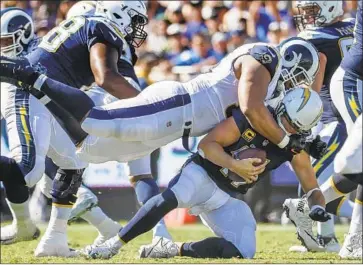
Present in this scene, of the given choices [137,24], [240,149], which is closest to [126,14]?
[137,24]

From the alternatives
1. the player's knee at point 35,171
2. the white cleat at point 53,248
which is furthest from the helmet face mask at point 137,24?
the white cleat at point 53,248

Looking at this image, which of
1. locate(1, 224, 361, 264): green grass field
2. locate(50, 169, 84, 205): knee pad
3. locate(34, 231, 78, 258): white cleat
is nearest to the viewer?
locate(1, 224, 361, 264): green grass field

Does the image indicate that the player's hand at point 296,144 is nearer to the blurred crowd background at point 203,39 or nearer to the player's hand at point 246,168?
the player's hand at point 246,168

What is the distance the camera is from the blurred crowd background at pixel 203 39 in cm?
991

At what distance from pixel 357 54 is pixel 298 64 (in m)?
0.39

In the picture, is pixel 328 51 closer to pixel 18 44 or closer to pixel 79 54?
pixel 79 54

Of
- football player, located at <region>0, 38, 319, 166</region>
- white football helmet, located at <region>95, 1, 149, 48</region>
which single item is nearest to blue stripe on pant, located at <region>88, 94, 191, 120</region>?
football player, located at <region>0, 38, 319, 166</region>

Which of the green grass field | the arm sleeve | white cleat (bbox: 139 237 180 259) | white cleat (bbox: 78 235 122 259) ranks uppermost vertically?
the arm sleeve

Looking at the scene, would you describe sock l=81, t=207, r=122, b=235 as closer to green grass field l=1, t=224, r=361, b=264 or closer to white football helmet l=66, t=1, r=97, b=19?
green grass field l=1, t=224, r=361, b=264

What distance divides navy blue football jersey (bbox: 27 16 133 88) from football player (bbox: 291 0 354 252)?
1564 mm

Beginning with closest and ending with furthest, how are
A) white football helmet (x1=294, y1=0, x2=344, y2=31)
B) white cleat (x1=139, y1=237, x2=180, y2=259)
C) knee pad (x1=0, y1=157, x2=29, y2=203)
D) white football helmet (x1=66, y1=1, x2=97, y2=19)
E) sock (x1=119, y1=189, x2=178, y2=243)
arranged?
sock (x1=119, y1=189, x2=178, y2=243), white cleat (x1=139, y1=237, x2=180, y2=259), knee pad (x1=0, y1=157, x2=29, y2=203), white football helmet (x1=294, y1=0, x2=344, y2=31), white football helmet (x1=66, y1=1, x2=97, y2=19)

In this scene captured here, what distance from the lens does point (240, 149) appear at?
5.59m

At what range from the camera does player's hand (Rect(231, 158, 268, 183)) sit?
5.48 m

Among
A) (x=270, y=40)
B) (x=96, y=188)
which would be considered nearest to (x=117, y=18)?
(x=96, y=188)
